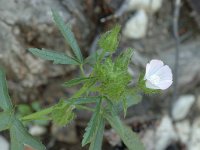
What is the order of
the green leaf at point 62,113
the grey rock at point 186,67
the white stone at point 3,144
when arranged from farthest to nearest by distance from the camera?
the grey rock at point 186,67
the white stone at point 3,144
the green leaf at point 62,113

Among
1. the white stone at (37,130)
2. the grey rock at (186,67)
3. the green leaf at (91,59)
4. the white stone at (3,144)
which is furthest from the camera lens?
the grey rock at (186,67)

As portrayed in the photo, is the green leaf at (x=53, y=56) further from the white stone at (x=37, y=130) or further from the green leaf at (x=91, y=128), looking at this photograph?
the white stone at (x=37, y=130)

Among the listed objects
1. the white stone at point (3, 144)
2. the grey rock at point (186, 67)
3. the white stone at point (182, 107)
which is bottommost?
the white stone at point (3, 144)

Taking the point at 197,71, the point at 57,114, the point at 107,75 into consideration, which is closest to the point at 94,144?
the point at 57,114

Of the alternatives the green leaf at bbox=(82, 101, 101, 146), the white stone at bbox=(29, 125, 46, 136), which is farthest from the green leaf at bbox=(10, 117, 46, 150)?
the white stone at bbox=(29, 125, 46, 136)

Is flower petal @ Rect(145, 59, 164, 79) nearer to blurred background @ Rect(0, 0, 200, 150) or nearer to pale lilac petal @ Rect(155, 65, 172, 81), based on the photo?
pale lilac petal @ Rect(155, 65, 172, 81)

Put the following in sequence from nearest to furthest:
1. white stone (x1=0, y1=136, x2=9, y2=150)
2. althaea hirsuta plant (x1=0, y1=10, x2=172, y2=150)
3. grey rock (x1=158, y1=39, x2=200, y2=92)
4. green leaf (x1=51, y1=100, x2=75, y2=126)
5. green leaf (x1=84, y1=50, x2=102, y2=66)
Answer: althaea hirsuta plant (x1=0, y1=10, x2=172, y2=150), green leaf (x1=51, y1=100, x2=75, y2=126), green leaf (x1=84, y1=50, x2=102, y2=66), white stone (x1=0, y1=136, x2=9, y2=150), grey rock (x1=158, y1=39, x2=200, y2=92)

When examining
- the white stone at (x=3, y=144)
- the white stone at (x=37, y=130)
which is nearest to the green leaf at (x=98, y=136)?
the white stone at (x=3, y=144)

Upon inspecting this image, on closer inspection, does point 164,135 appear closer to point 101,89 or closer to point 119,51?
point 119,51

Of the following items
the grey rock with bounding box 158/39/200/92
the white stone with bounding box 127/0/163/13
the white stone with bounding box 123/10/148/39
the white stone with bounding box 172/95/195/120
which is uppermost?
the white stone with bounding box 127/0/163/13
